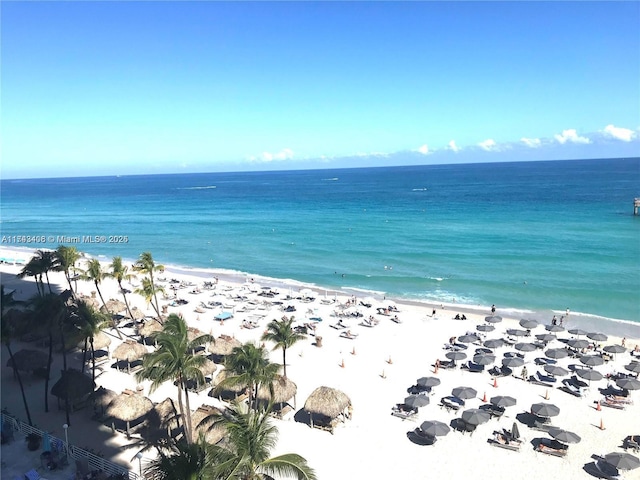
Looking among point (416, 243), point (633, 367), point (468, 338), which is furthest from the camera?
point (416, 243)

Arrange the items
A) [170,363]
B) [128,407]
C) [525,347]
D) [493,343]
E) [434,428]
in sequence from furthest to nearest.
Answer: [493,343]
[525,347]
[128,407]
[434,428]
[170,363]

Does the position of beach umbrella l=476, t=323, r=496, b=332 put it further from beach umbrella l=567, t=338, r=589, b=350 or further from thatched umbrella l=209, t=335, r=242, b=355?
thatched umbrella l=209, t=335, r=242, b=355

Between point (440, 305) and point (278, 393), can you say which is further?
point (440, 305)

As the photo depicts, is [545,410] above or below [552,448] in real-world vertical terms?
above

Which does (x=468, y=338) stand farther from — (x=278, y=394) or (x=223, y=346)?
(x=223, y=346)

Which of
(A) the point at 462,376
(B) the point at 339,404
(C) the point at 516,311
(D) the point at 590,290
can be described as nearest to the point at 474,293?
(C) the point at 516,311

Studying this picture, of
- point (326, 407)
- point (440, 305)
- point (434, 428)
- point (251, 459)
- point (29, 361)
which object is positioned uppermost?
point (251, 459)

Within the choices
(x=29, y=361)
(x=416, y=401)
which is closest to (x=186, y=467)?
(x=416, y=401)

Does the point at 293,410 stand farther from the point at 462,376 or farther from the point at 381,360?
the point at 462,376
